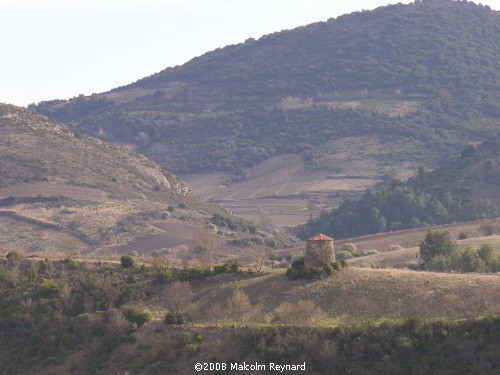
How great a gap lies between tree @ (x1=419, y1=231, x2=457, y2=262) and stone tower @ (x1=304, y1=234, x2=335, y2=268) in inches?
564

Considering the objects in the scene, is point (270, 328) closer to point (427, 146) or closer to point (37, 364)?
point (37, 364)

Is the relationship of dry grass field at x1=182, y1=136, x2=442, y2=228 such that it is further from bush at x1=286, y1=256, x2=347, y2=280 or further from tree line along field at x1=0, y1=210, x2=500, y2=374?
bush at x1=286, y1=256, x2=347, y2=280

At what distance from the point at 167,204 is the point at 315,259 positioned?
65707 mm

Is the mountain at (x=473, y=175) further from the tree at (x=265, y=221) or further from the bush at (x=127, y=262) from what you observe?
the bush at (x=127, y=262)

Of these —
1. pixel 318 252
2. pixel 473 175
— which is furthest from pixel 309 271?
pixel 473 175

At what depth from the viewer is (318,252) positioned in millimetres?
54281

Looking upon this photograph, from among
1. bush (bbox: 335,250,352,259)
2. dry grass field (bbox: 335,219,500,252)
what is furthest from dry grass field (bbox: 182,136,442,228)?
bush (bbox: 335,250,352,259)

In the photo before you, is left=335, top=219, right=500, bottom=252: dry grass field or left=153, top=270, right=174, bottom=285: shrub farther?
left=335, top=219, right=500, bottom=252: dry grass field

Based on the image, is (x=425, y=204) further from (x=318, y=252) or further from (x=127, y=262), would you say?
(x=318, y=252)

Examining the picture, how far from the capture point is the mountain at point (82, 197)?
3821 inches

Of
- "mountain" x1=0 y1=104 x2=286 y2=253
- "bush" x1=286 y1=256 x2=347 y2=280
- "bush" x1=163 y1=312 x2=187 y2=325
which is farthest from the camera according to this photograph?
"mountain" x1=0 y1=104 x2=286 y2=253

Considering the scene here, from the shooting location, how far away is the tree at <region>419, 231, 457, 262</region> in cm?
6681

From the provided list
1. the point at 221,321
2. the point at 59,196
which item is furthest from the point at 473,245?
the point at 59,196

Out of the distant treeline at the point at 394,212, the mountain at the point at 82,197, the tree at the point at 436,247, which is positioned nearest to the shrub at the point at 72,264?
the mountain at the point at 82,197
